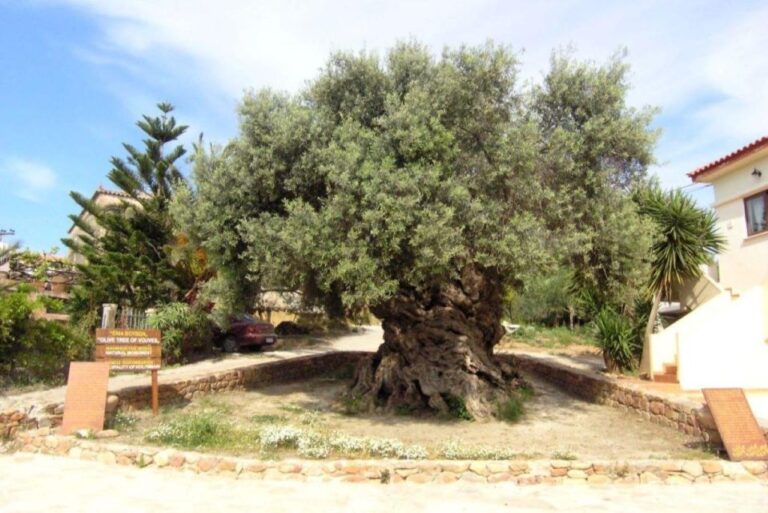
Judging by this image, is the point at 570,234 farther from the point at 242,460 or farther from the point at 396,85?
the point at 242,460

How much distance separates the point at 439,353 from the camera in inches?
451

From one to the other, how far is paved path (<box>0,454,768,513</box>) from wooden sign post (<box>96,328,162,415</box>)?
119 inches

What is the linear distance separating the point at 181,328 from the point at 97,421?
806 centimetres

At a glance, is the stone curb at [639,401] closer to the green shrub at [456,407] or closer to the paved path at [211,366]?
the green shrub at [456,407]

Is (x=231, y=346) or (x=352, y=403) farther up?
(x=231, y=346)

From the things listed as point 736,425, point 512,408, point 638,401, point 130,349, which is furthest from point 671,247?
point 130,349

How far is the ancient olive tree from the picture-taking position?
344 inches

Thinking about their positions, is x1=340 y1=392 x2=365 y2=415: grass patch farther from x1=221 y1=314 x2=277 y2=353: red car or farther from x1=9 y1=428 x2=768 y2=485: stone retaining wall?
x1=221 y1=314 x2=277 y2=353: red car

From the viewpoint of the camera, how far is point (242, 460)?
692cm

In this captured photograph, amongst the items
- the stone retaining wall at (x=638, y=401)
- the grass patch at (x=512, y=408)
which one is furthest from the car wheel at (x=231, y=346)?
the grass patch at (x=512, y=408)

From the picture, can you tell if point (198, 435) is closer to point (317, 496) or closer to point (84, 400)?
point (84, 400)

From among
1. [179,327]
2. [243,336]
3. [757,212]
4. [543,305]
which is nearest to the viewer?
[757,212]

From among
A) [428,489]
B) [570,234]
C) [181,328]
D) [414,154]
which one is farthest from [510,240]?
[181,328]

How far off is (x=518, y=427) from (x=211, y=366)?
932 centimetres
